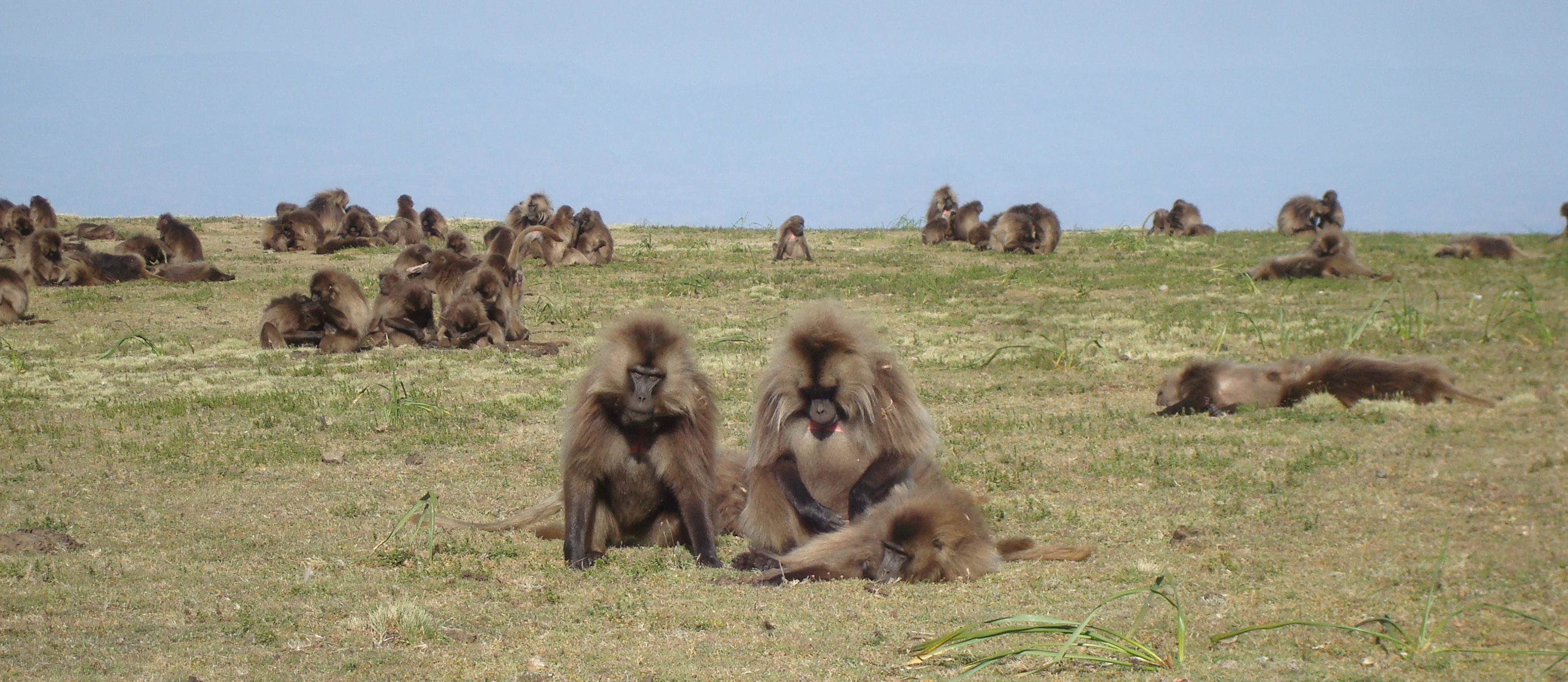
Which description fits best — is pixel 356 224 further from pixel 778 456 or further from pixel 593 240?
pixel 778 456

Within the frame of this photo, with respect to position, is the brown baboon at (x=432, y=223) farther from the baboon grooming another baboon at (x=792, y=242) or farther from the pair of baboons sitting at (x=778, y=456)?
the pair of baboons sitting at (x=778, y=456)

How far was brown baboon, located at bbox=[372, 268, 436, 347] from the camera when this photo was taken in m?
16.4

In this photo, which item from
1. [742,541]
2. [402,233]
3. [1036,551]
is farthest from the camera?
[402,233]

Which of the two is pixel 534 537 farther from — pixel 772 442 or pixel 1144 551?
pixel 1144 551

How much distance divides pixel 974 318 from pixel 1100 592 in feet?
Result: 39.8

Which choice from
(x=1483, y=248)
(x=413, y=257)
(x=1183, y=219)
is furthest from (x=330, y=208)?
(x=1483, y=248)

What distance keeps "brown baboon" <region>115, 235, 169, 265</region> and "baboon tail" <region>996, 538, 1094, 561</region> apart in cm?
2146

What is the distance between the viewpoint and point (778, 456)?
301 inches

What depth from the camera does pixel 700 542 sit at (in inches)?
294

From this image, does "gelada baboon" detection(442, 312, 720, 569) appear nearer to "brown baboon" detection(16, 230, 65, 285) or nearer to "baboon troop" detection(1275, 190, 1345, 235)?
"brown baboon" detection(16, 230, 65, 285)

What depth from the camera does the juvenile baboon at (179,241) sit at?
24578 millimetres

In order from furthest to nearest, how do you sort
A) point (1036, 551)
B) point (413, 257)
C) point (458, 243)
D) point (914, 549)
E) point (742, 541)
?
point (413, 257) → point (458, 243) → point (742, 541) → point (1036, 551) → point (914, 549)

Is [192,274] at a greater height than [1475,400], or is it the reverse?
[1475,400]

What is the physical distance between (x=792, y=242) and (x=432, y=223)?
10882 millimetres
